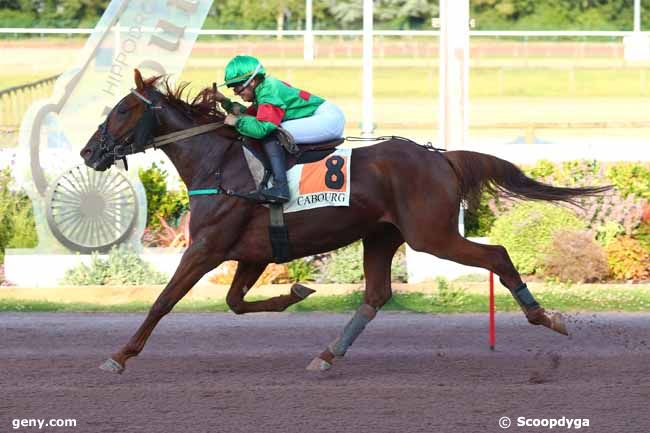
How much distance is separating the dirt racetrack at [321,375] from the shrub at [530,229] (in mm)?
1681

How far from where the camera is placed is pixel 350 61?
3762 cm

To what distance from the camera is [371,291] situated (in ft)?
26.3

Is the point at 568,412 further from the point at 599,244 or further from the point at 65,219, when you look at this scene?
the point at 65,219

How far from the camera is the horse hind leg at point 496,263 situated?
7.74 meters

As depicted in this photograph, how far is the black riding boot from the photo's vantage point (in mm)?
7562

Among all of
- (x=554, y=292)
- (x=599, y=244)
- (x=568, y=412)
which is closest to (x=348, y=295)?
(x=554, y=292)

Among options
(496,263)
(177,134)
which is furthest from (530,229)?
(177,134)

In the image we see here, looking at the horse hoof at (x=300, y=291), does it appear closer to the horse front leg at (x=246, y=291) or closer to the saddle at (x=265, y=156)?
the horse front leg at (x=246, y=291)

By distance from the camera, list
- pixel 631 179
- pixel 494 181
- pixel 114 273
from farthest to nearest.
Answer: pixel 631 179, pixel 114 273, pixel 494 181

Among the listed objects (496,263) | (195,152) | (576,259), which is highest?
(195,152)

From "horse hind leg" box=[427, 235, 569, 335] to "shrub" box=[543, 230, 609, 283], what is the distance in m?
3.52

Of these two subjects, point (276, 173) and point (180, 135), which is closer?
point (276, 173)

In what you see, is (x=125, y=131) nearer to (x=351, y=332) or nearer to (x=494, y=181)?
(x=351, y=332)

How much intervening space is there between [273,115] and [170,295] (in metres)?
1.31
